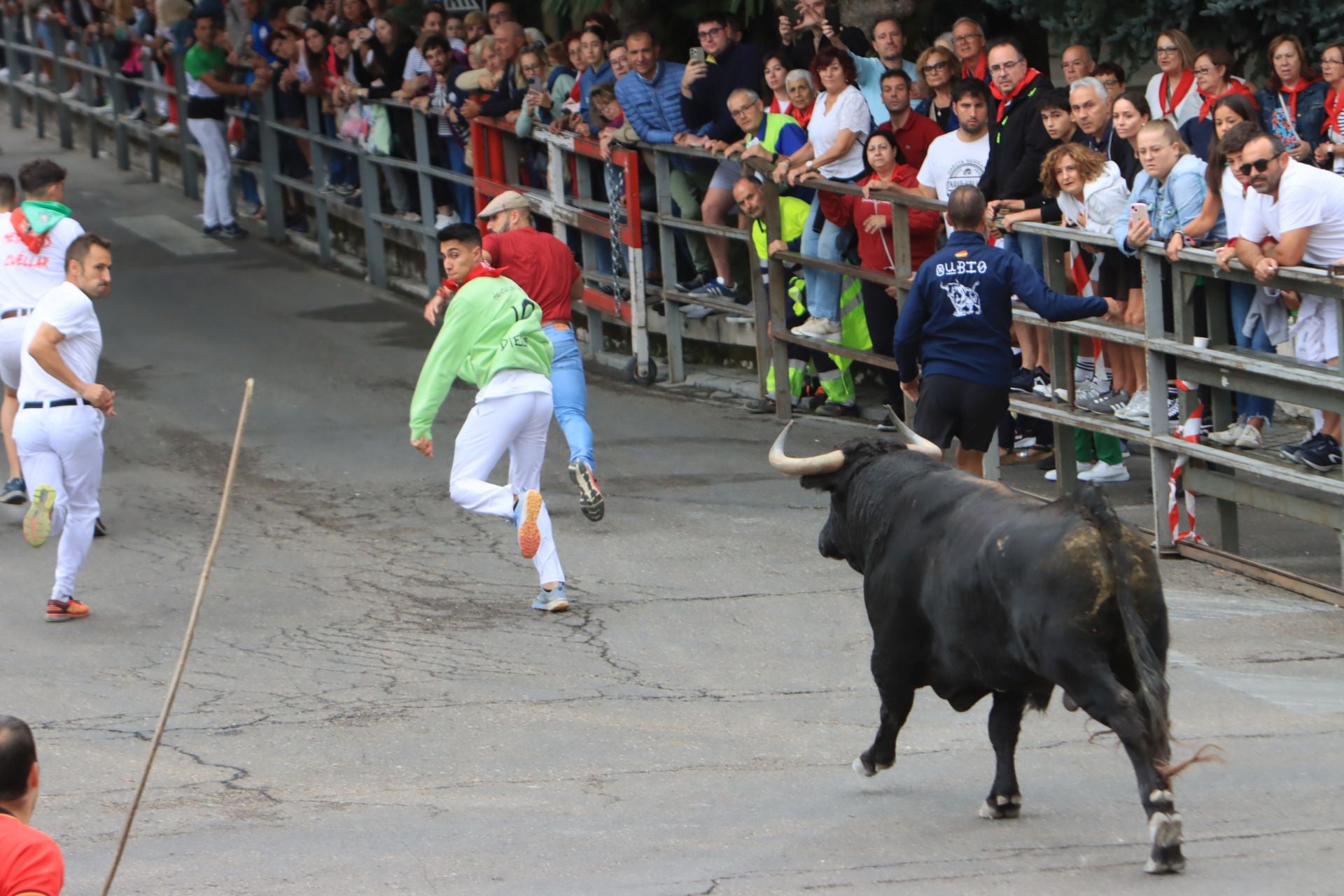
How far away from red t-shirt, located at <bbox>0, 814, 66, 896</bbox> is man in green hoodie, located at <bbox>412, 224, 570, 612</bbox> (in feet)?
16.1

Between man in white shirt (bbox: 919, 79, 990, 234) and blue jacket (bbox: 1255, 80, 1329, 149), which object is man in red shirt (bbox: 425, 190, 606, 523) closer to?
man in white shirt (bbox: 919, 79, 990, 234)

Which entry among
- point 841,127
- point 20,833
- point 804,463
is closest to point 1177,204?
point 841,127

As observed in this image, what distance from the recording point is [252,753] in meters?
7.20

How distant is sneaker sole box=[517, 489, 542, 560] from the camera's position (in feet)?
28.4

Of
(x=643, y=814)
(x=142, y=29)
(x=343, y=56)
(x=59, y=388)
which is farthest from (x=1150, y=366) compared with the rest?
(x=142, y=29)

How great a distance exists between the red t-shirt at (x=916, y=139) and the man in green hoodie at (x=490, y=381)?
360cm

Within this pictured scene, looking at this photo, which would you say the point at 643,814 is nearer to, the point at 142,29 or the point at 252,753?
the point at 252,753

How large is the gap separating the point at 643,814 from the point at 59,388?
4.40m

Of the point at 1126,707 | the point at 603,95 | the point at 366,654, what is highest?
the point at 603,95

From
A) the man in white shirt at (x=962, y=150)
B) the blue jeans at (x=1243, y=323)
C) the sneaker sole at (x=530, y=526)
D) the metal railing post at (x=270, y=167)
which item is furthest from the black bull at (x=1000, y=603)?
the metal railing post at (x=270, y=167)

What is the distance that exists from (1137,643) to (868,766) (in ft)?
4.51

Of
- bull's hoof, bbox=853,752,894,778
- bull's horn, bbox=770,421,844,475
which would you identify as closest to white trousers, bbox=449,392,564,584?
bull's horn, bbox=770,421,844,475

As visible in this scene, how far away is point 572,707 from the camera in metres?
7.62

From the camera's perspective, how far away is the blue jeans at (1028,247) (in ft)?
33.2
